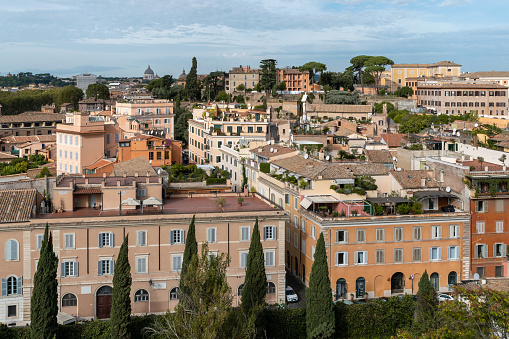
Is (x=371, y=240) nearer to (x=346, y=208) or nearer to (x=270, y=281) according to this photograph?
(x=346, y=208)

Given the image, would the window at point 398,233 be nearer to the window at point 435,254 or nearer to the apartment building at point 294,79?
the window at point 435,254

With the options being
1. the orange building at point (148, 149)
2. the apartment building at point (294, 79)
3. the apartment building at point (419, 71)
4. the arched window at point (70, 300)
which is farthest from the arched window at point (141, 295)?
the apartment building at point (419, 71)

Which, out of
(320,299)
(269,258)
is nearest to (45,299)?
(320,299)

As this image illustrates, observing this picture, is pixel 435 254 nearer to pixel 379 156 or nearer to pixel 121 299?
pixel 379 156

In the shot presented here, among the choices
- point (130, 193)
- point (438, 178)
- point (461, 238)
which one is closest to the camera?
point (130, 193)

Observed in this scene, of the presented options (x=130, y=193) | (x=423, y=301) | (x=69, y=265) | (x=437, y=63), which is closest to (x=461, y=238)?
(x=423, y=301)

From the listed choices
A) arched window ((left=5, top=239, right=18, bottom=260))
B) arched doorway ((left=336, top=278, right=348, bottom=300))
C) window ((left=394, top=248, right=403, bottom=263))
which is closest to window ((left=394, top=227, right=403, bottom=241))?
window ((left=394, top=248, right=403, bottom=263))

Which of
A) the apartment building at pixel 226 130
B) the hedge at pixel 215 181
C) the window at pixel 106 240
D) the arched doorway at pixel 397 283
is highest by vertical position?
the apartment building at pixel 226 130

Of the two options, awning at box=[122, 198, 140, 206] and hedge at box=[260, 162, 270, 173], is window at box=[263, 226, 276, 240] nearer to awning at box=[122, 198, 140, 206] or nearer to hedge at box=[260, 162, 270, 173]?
awning at box=[122, 198, 140, 206]
